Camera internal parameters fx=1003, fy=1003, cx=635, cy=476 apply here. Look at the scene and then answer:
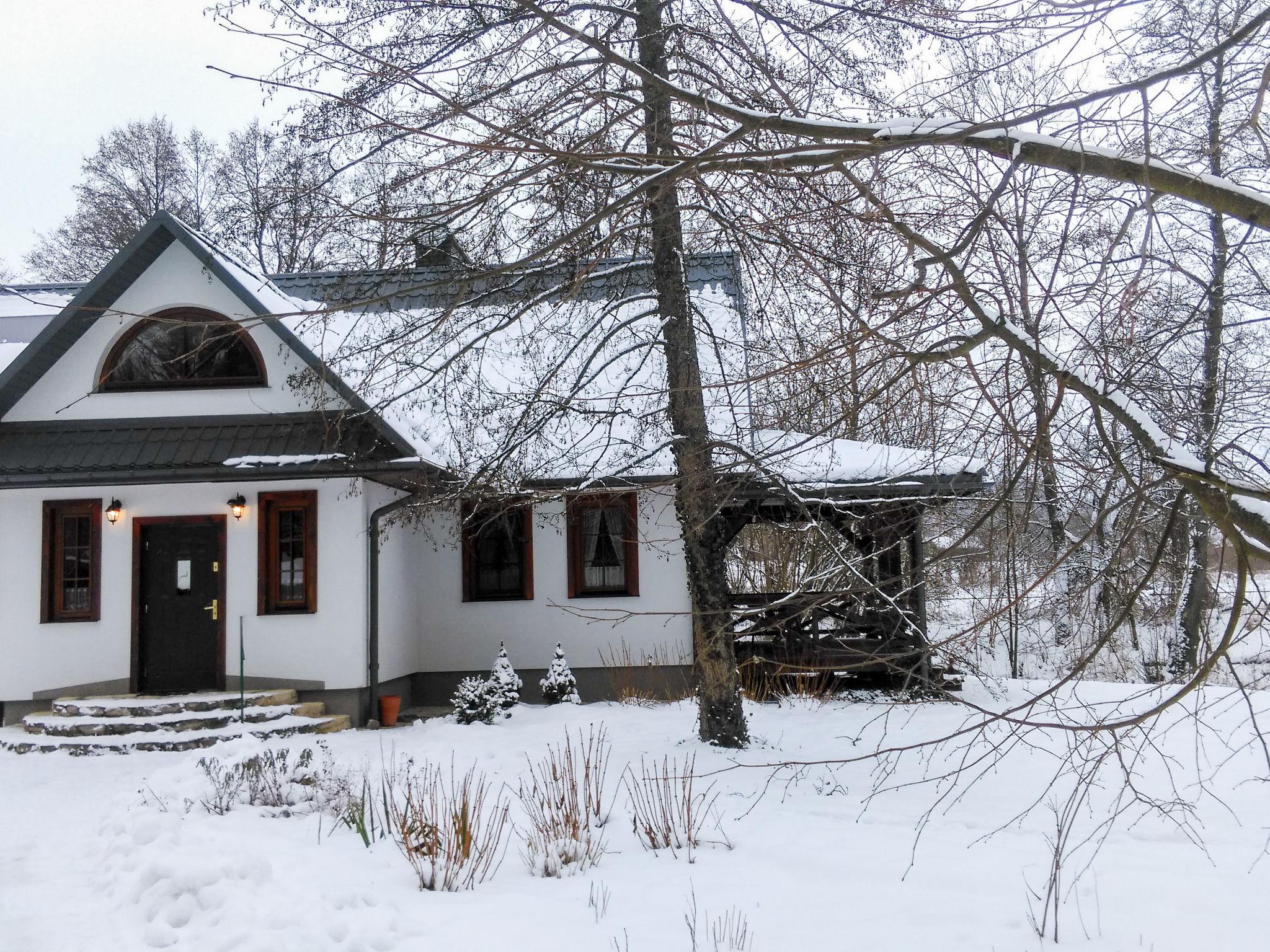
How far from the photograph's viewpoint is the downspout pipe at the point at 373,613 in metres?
11.6

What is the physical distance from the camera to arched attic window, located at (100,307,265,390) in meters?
12.0

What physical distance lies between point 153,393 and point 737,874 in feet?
31.1

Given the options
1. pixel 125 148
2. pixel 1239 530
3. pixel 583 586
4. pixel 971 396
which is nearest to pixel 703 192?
pixel 971 396

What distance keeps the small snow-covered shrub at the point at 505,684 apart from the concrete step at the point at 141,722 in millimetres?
2309

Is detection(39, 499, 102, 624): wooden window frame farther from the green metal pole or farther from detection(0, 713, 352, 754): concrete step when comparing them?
the green metal pole

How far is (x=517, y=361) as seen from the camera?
541 inches

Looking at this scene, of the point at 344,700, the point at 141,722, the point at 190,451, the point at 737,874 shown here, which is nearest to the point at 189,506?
the point at 190,451

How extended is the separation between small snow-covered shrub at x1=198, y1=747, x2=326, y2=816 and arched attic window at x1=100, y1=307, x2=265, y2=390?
5.69 meters

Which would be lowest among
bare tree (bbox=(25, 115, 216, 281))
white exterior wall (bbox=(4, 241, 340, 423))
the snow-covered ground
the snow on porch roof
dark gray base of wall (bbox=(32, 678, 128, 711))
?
the snow-covered ground

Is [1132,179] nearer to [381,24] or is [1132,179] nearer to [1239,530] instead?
[1239,530]

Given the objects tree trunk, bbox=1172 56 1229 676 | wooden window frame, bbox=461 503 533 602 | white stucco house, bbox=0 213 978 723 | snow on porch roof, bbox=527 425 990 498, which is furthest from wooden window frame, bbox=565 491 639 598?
tree trunk, bbox=1172 56 1229 676

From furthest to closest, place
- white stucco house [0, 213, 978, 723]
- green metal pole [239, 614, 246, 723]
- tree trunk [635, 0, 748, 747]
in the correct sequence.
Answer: white stucco house [0, 213, 978, 723]
green metal pole [239, 614, 246, 723]
tree trunk [635, 0, 748, 747]

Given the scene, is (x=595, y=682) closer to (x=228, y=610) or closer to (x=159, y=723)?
(x=228, y=610)

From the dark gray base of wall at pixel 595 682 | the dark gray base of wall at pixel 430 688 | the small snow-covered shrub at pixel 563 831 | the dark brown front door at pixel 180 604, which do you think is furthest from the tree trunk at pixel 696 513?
the dark brown front door at pixel 180 604
